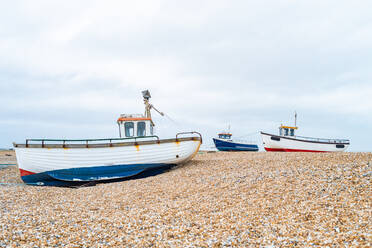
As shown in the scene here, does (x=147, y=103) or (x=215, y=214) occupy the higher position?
(x=147, y=103)

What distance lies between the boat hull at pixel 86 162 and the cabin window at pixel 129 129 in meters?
2.83

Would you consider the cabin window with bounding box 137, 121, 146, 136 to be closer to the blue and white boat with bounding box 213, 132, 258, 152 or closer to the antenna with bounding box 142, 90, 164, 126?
the antenna with bounding box 142, 90, 164, 126

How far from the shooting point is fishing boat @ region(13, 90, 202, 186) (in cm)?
1210

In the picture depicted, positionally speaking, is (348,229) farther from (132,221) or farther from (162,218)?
(132,221)

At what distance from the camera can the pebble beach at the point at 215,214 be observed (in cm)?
421

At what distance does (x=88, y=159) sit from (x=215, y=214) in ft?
29.3

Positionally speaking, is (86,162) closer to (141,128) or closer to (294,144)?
(141,128)

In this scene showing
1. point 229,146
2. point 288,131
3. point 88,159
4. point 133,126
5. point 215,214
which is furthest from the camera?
point 229,146

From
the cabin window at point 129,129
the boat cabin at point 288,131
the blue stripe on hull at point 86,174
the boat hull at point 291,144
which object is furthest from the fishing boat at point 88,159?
the boat cabin at point 288,131

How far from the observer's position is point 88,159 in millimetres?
12180

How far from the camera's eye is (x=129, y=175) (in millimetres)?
12406

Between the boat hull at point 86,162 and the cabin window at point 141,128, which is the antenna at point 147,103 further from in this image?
the boat hull at point 86,162

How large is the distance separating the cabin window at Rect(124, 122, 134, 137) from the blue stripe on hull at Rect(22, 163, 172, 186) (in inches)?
122

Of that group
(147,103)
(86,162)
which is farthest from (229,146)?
(86,162)
